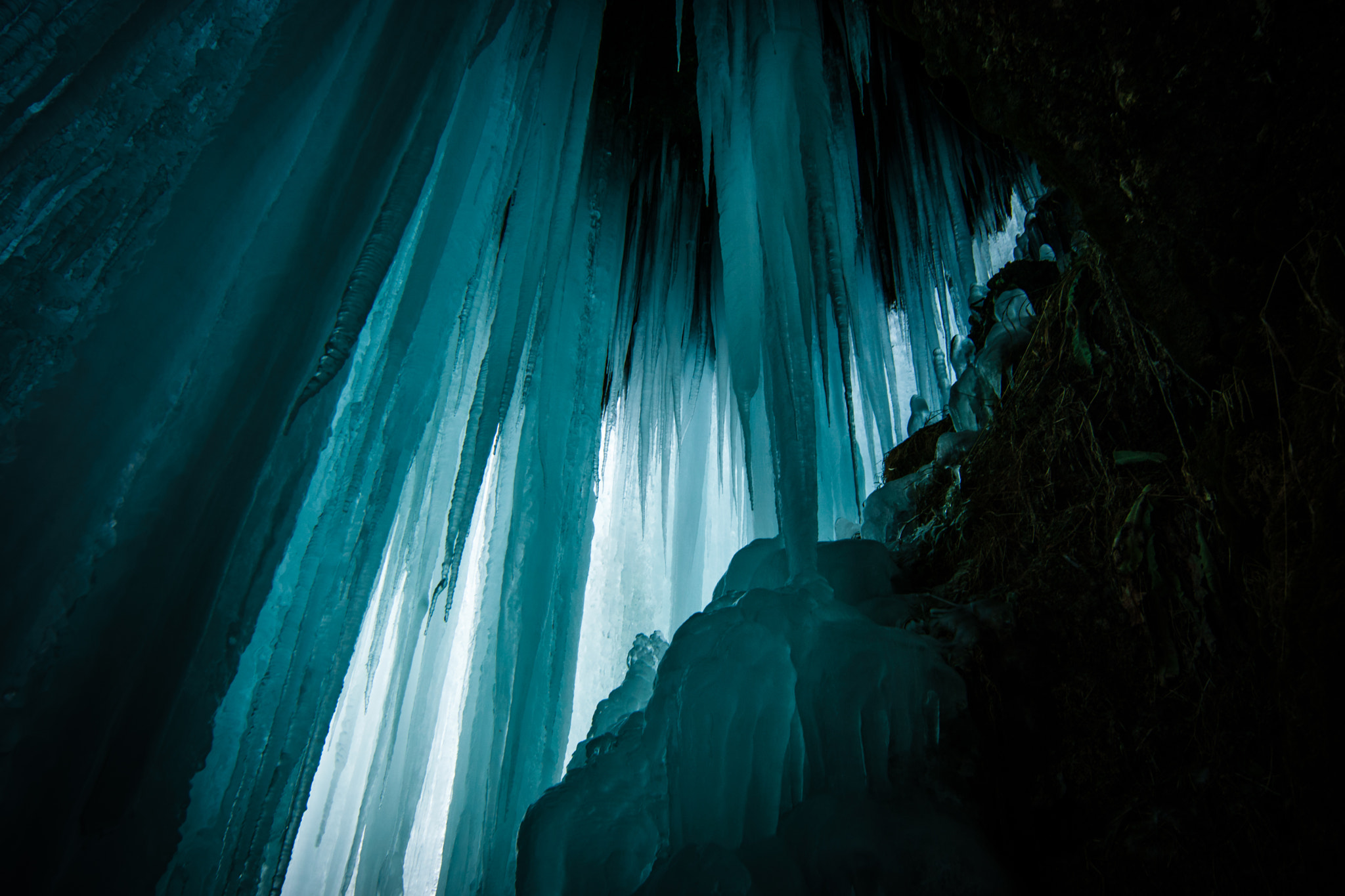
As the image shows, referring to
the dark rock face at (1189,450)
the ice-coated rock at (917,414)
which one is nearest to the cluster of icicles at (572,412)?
the ice-coated rock at (917,414)

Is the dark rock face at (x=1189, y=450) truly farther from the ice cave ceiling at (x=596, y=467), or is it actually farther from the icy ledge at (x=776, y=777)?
the icy ledge at (x=776, y=777)

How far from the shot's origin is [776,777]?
1.81 meters

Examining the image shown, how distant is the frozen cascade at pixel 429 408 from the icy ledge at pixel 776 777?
14mm

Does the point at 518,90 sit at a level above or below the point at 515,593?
above

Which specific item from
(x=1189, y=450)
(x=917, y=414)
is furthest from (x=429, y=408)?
(x=917, y=414)

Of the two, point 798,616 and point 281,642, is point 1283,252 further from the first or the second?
point 281,642

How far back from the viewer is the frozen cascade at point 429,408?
1.31m

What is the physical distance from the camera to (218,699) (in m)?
1.38

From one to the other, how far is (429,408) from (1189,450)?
2.53 metres

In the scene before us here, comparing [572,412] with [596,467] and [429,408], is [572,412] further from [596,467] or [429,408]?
[429,408]

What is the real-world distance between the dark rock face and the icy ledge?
0.30 metres

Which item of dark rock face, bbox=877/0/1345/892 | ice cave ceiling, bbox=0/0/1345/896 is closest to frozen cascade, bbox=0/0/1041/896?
ice cave ceiling, bbox=0/0/1345/896

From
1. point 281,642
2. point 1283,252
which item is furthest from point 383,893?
point 1283,252

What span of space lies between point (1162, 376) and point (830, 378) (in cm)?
295
